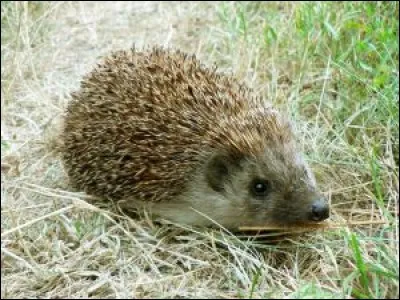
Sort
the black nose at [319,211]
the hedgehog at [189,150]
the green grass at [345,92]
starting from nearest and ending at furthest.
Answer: the green grass at [345,92]
the black nose at [319,211]
the hedgehog at [189,150]

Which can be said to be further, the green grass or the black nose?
the black nose

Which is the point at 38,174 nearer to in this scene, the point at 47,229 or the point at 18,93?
the point at 47,229

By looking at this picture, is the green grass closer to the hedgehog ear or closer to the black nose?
the black nose

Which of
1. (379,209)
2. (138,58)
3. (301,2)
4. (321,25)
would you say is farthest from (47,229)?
(301,2)


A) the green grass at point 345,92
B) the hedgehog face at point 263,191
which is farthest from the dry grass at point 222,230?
the hedgehog face at point 263,191

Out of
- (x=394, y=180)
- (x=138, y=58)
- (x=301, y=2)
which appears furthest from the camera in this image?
(x=301, y=2)

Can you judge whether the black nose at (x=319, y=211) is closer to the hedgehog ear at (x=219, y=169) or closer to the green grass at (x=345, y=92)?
the green grass at (x=345, y=92)

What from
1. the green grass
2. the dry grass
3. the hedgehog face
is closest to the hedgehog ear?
the hedgehog face
